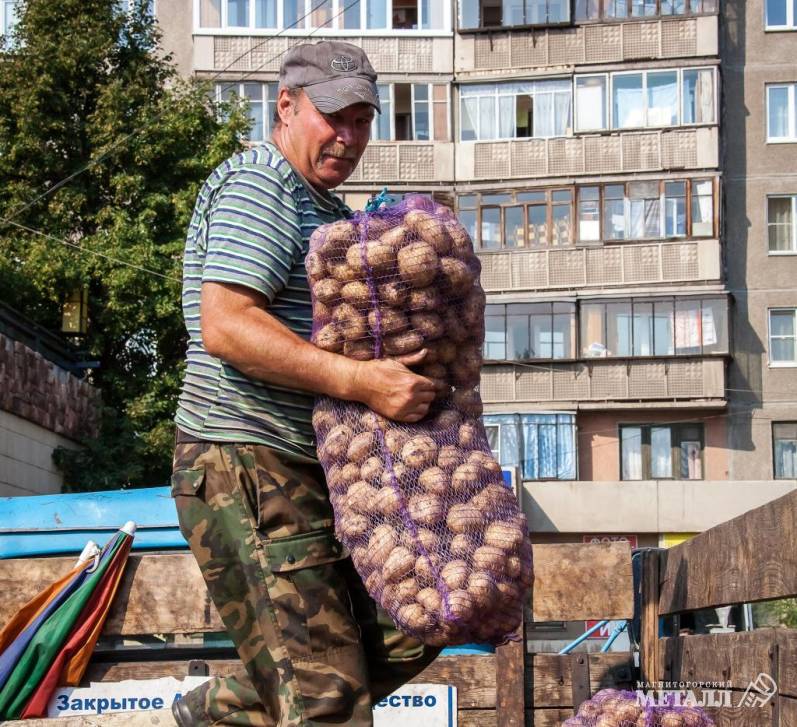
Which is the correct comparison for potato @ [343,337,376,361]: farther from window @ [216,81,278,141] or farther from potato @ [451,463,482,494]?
window @ [216,81,278,141]

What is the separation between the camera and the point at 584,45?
1628 inches

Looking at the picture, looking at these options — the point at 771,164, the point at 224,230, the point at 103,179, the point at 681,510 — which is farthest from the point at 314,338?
the point at 771,164

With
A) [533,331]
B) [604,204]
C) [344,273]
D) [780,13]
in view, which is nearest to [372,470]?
[344,273]

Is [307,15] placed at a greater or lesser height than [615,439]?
greater

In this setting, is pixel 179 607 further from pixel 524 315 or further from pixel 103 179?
pixel 524 315

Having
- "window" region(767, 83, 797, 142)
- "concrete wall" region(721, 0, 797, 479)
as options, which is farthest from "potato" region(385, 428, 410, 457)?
"window" region(767, 83, 797, 142)

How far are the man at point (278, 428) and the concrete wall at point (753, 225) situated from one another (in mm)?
37643

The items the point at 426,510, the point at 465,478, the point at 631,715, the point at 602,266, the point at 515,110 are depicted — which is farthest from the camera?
the point at 515,110

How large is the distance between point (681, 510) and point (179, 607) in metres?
35.5

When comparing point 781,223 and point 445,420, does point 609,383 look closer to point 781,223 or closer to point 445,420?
point 781,223

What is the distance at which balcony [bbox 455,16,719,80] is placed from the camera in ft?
134

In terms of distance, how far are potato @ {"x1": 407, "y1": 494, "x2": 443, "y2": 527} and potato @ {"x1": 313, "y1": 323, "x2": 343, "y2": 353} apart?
19.3 inches

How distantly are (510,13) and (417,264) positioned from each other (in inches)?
1564

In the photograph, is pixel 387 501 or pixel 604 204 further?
pixel 604 204
